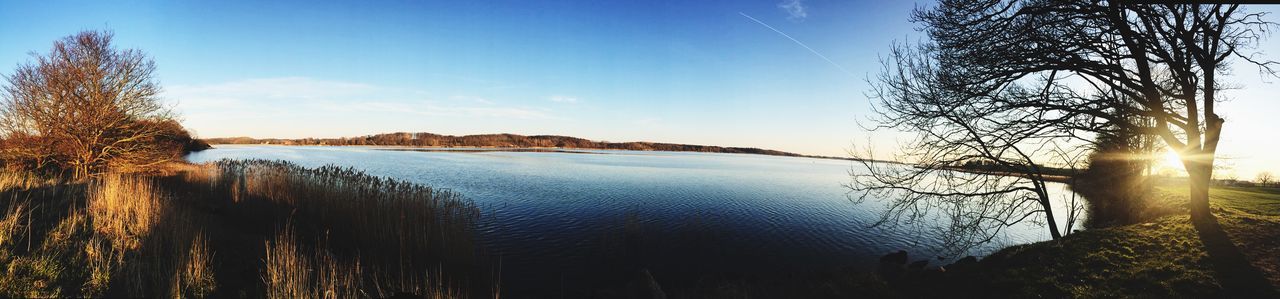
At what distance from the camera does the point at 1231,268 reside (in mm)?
6129

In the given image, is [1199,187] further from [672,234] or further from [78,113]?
[78,113]

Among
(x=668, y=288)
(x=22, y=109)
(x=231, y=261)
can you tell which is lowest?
(x=668, y=288)

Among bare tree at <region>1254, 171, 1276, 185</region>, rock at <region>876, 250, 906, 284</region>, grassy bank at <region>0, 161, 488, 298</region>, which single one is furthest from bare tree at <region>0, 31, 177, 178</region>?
bare tree at <region>1254, 171, 1276, 185</region>

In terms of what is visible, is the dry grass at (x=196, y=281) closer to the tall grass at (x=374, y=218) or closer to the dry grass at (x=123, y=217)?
the dry grass at (x=123, y=217)

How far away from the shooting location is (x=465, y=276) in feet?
27.7

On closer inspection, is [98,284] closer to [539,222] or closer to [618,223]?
[539,222]

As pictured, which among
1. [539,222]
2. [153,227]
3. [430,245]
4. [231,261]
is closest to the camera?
[231,261]

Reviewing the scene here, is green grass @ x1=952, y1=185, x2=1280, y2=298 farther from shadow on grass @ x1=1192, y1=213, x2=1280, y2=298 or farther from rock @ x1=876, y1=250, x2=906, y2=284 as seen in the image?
rock @ x1=876, y1=250, x2=906, y2=284

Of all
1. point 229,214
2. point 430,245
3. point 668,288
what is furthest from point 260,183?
point 668,288

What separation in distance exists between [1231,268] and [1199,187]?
3.26 metres

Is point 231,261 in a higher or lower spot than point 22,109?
lower

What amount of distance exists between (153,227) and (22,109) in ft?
52.8

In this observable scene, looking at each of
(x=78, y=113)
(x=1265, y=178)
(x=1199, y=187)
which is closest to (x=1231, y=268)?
(x=1199, y=187)

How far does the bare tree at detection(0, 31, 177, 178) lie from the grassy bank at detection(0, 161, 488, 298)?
2145 mm
